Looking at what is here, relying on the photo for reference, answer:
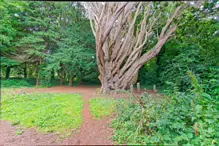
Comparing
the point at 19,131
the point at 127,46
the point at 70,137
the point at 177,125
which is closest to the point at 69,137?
the point at 70,137

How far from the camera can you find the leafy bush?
7.26 ft

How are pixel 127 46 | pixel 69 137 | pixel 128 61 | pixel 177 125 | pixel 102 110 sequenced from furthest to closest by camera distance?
pixel 128 61
pixel 127 46
pixel 102 110
pixel 69 137
pixel 177 125

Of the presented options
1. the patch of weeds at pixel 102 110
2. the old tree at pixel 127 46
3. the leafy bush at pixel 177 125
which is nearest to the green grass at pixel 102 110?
the patch of weeds at pixel 102 110

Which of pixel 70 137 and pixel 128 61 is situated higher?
pixel 128 61

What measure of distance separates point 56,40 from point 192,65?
9684 mm

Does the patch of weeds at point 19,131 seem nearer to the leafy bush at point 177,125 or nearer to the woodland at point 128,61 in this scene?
the woodland at point 128,61

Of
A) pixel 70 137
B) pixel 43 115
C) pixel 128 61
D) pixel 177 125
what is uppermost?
pixel 128 61

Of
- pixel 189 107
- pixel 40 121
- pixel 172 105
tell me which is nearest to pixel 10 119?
pixel 40 121

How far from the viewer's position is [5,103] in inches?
190

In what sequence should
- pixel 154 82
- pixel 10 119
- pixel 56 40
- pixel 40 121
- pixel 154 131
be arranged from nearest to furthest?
pixel 154 131
pixel 40 121
pixel 10 119
pixel 56 40
pixel 154 82

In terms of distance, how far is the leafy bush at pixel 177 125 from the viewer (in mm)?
2213

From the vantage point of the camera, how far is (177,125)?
233 cm

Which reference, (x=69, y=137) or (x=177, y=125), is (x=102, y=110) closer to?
(x=69, y=137)

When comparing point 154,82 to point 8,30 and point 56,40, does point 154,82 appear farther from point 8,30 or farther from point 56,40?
point 8,30
